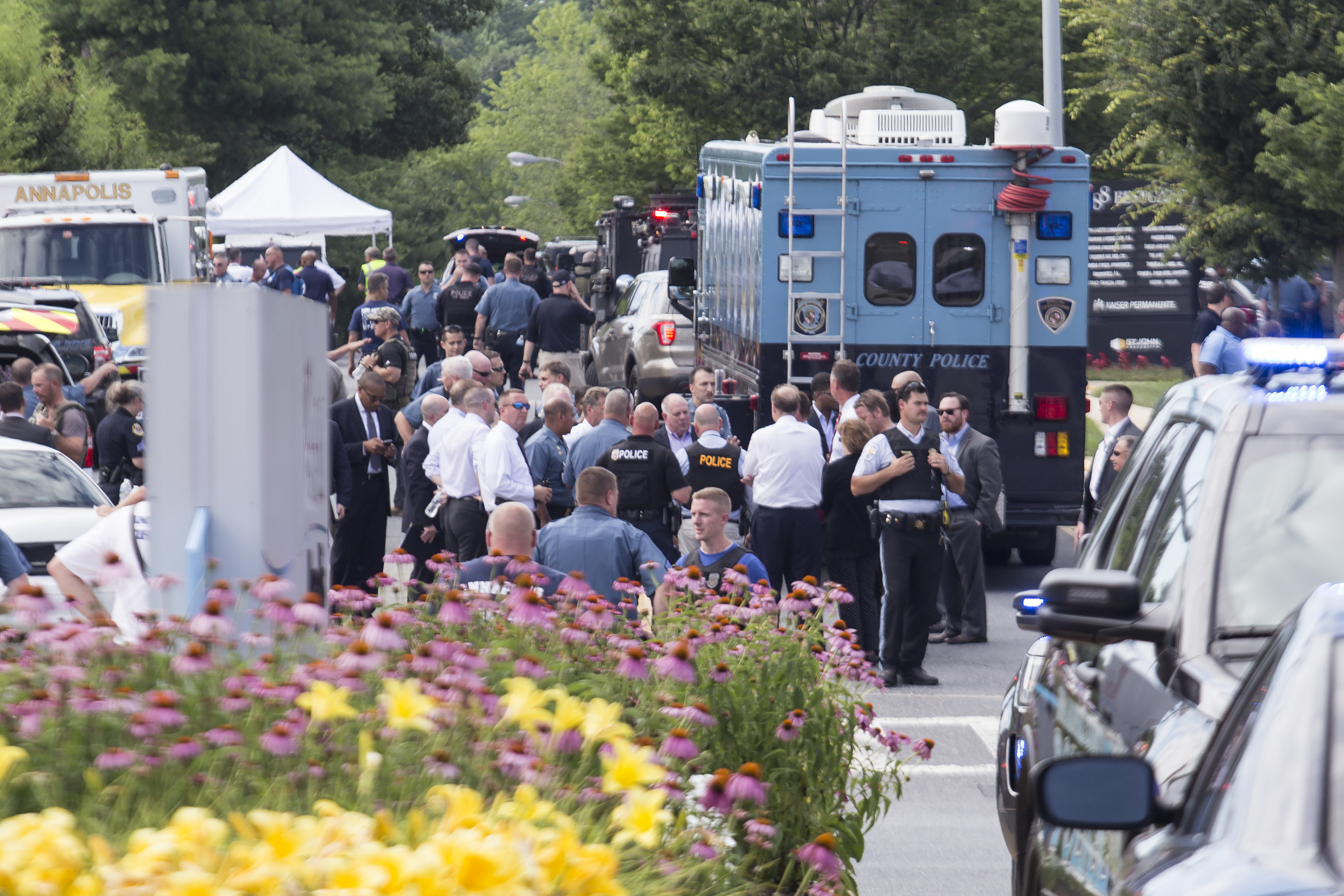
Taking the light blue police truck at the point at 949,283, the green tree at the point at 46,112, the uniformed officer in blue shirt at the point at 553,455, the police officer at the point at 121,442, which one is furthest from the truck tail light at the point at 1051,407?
the green tree at the point at 46,112

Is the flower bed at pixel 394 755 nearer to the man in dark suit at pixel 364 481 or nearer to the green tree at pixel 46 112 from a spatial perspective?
the man in dark suit at pixel 364 481

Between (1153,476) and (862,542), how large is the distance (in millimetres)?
6320

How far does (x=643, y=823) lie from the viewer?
3.14 metres

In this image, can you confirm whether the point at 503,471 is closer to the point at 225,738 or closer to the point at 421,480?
the point at 421,480

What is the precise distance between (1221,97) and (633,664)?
612 inches

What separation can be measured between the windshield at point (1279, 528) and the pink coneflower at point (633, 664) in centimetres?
135

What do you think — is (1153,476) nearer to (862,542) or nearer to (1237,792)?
(1237,792)

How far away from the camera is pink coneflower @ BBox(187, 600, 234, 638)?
3852mm

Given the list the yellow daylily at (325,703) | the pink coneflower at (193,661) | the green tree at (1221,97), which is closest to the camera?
the yellow daylily at (325,703)

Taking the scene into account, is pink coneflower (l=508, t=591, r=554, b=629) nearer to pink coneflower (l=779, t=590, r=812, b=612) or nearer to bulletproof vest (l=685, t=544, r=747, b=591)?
pink coneflower (l=779, t=590, r=812, b=612)

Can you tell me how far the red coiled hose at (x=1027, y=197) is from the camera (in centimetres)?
1389

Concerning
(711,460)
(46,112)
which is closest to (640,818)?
(711,460)

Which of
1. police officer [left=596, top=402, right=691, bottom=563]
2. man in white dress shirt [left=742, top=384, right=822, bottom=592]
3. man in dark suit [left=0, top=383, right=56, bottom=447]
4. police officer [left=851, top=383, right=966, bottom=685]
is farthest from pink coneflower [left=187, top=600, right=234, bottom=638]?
man in dark suit [left=0, top=383, right=56, bottom=447]

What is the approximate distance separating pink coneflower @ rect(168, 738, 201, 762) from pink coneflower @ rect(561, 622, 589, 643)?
1239 mm
